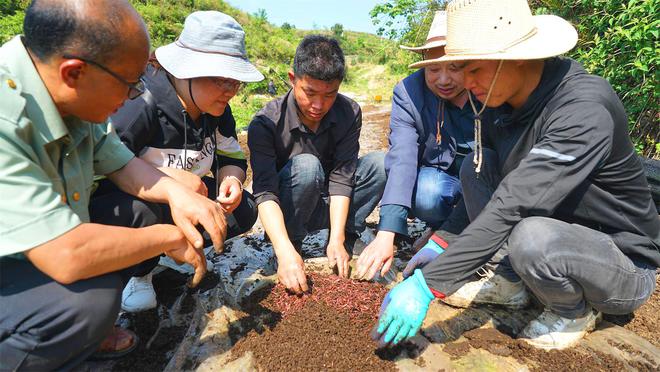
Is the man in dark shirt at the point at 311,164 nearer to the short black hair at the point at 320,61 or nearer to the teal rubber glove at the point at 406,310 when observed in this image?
the short black hair at the point at 320,61

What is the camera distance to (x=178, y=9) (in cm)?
1992

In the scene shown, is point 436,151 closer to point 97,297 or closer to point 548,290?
point 548,290

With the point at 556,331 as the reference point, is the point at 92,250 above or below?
above

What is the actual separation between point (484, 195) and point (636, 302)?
2.71ft

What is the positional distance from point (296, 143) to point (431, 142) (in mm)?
908

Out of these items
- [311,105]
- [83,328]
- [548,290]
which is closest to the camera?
[83,328]

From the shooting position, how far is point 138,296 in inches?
83.9

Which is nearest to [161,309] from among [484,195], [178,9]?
[484,195]

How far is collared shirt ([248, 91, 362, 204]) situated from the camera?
97.8 inches

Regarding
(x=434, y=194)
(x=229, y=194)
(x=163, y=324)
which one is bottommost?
(x=163, y=324)

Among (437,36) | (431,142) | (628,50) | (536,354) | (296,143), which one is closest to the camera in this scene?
(536,354)

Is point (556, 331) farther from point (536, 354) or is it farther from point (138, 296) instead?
point (138, 296)

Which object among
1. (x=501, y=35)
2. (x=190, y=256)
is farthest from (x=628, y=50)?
(x=190, y=256)

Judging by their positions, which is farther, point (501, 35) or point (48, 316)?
point (501, 35)
